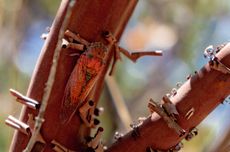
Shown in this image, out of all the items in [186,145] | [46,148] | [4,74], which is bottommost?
[4,74]

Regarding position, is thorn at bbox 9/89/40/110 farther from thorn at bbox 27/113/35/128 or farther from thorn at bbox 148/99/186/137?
thorn at bbox 148/99/186/137

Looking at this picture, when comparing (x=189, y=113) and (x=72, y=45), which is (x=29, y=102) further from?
(x=189, y=113)

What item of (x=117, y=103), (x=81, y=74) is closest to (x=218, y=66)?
(x=81, y=74)

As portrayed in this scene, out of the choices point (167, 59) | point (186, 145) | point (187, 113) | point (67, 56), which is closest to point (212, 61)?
point (187, 113)

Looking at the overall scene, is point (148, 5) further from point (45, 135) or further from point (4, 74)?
point (45, 135)

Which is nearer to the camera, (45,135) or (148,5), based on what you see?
(45,135)

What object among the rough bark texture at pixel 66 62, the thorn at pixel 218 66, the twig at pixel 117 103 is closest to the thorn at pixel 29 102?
the rough bark texture at pixel 66 62

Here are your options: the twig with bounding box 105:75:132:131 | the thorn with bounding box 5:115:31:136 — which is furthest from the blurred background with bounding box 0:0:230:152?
the thorn with bounding box 5:115:31:136
